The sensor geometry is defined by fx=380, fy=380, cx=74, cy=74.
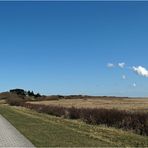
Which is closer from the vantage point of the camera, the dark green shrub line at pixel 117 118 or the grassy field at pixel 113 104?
the dark green shrub line at pixel 117 118

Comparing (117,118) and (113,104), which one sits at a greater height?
(113,104)

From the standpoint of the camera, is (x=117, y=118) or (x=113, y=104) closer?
(x=117, y=118)

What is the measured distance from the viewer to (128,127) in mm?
24266

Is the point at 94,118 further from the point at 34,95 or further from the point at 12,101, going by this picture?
the point at 34,95

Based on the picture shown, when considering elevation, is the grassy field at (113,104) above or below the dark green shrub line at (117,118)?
above

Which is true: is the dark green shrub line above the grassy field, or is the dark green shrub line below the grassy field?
below

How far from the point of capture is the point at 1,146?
14.3m

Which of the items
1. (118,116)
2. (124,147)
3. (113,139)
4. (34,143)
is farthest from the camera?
(118,116)

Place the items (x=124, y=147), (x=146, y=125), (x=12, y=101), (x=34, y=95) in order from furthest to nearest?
(x=34, y=95) < (x=12, y=101) < (x=146, y=125) < (x=124, y=147)

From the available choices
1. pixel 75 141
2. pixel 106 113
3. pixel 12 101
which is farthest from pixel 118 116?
pixel 12 101

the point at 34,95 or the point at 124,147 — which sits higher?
the point at 34,95

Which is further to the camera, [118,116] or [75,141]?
[118,116]

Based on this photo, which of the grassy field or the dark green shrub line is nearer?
the dark green shrub line

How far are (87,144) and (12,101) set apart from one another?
91787 millimetres
